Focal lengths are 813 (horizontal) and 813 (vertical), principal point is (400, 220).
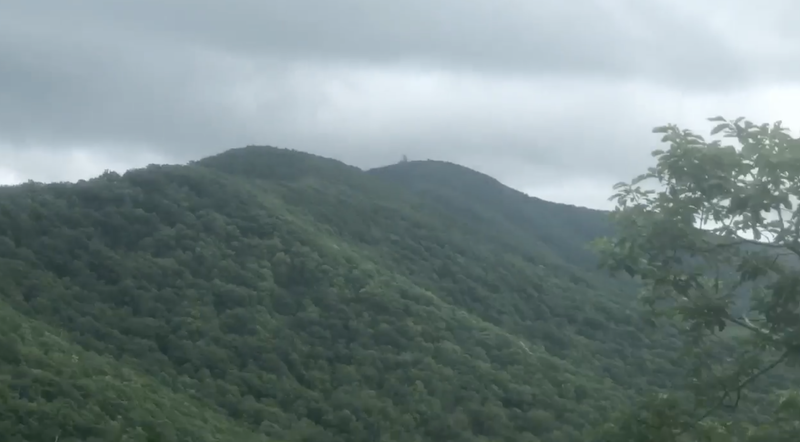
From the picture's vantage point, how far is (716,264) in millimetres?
6281

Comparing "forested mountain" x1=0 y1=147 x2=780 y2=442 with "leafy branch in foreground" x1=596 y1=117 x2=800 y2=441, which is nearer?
"leafy branch in foreground" x1=596 y1=117 x2=800 y2=441

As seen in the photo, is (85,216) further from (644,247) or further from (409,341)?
(644,247)

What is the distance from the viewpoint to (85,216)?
18.6 m

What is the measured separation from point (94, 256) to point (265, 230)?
4.24 m

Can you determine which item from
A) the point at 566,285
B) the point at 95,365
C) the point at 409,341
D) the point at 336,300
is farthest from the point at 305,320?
the point at 566,285

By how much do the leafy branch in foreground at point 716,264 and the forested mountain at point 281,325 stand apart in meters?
7.81

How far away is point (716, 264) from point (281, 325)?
39.4 ft

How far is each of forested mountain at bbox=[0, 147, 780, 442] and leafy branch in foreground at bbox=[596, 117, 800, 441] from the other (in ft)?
25.6

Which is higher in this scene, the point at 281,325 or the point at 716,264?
the point at 716,264

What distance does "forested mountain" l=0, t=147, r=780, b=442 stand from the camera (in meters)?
13.4

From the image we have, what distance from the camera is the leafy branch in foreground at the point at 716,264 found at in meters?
5.68

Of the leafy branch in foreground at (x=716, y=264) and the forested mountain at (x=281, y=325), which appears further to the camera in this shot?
the forested mountain at (x=281, y=325)

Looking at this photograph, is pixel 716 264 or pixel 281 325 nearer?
pixel 716 264

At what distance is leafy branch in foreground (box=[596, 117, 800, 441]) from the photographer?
5.68 meters
